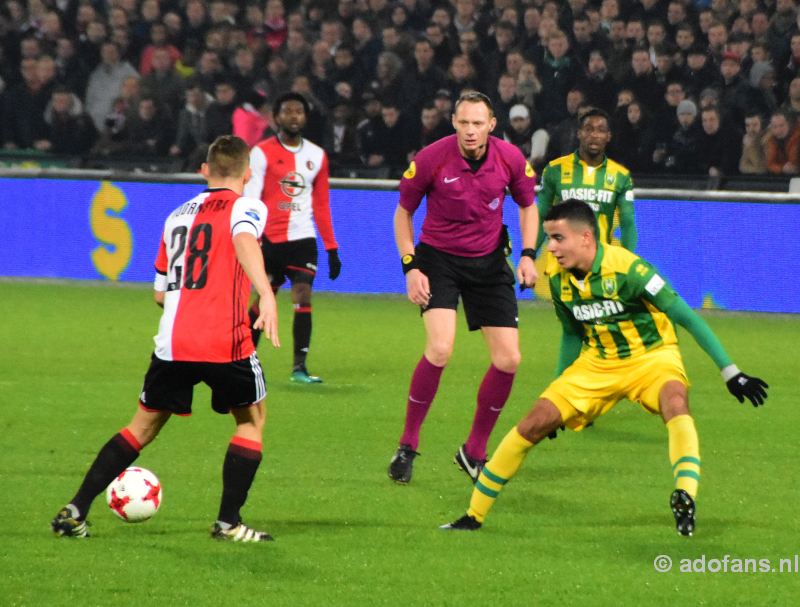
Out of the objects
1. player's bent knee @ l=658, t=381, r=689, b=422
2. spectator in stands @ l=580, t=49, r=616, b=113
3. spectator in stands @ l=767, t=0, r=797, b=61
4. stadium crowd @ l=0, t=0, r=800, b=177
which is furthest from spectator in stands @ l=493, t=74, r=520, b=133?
player's bent knee @ l=658, t=381, r=689, b=422

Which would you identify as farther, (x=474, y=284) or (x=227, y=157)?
(x=474, y=284)

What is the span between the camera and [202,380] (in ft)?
19.7

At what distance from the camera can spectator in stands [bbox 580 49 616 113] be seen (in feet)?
52.2

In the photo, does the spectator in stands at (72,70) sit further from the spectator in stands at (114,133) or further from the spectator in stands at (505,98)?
the spectator in stands at (505,98)

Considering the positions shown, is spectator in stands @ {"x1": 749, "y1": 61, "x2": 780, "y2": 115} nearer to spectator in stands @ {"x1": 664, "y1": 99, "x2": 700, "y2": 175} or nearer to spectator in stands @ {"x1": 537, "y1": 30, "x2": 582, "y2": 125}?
spectator in stands @ {"x1": 664, "y1": 99, "x2": 700, "y2": 175}

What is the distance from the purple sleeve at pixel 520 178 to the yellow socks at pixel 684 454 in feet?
6.54

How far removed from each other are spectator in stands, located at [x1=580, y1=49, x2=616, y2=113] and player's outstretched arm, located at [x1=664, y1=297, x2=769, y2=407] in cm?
1004

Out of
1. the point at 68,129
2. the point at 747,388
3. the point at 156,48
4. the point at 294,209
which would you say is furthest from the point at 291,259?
the point at 156,48

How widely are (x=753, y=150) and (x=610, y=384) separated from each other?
31.7 ft

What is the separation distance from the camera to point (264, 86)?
18.2 m

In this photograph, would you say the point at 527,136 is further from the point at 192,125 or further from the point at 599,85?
the point at 192,125

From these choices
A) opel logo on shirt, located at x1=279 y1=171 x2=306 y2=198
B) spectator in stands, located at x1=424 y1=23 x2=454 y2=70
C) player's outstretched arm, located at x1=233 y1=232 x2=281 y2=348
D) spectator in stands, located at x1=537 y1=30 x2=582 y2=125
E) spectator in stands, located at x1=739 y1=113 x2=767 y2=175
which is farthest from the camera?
spectator in stands, located at x1=424 y1=23 x2=454 y2=70

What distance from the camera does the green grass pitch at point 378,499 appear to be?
543cm

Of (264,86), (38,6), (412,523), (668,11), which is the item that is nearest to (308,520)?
(412,523)
